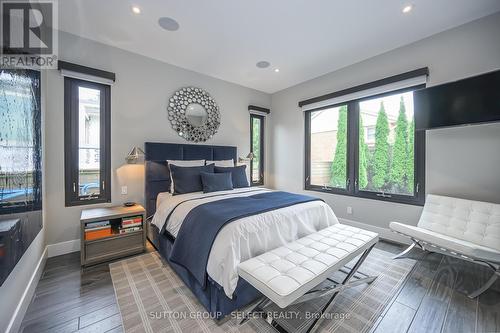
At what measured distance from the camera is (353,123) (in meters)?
3.54

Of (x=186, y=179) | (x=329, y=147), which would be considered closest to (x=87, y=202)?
(x=186, y=179)

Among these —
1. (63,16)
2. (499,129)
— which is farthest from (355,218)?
(63,16)

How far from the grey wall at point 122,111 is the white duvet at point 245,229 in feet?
3.45

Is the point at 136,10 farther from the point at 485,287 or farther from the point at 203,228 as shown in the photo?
the point at 485,287

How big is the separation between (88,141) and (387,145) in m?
4.38

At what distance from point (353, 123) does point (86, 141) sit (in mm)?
4134

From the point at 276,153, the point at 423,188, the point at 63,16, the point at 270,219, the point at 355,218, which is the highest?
the point at 63,16

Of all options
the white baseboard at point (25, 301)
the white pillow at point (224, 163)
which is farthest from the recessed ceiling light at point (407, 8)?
the white baseboard at point (25, 301)

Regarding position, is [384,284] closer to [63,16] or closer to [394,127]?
[394,127]

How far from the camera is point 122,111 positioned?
9.77ft

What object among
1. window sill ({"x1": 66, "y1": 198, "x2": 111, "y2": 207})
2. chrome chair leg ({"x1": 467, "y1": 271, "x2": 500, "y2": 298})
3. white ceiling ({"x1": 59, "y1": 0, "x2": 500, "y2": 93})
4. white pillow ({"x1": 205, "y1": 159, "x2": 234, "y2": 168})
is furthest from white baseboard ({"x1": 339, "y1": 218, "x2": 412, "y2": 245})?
window sill ({"x1": 66, "y1": 198, "x2": 111, "y2": 207})

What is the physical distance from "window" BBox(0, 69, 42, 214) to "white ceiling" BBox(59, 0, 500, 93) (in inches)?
45.8

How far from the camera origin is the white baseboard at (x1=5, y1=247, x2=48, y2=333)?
138 centimetres

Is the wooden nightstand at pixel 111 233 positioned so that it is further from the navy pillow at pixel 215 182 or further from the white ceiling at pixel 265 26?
the white ceiling at pixel 265 26
